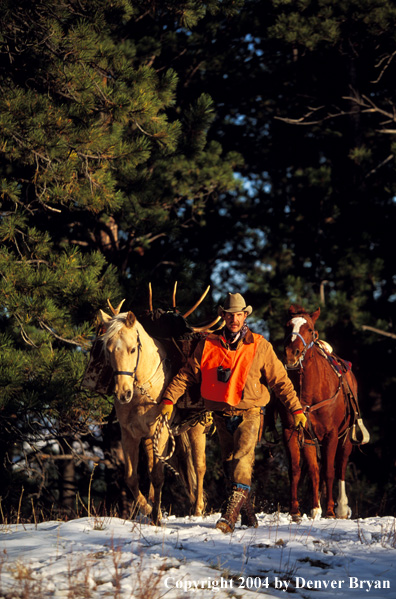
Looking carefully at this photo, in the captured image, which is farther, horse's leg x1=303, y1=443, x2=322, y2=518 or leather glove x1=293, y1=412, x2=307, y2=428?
horse's leg x1=303, y1=443, x2=322, y2=518

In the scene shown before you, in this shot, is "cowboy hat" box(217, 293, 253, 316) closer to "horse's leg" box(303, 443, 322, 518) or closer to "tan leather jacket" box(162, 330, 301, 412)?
"tan leather jacket" box(162, 330, 301, 412)

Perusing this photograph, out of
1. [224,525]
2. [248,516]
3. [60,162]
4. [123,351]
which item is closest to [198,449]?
[248,516]

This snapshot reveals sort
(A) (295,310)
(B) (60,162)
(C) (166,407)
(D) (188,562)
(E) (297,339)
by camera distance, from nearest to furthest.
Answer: (D) (188,562)
(C) (166,407)
(E) (297,339)
(A) (295,310)
(B) (60,162)

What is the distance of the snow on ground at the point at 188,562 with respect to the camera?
13.3 ft

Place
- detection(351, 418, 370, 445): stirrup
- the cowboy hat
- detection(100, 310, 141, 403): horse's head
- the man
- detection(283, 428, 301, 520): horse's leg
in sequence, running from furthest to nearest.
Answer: detection(351, 418, 370, 445): stirrup → detection(283, 428, 301, 520): horse's leg → the cowboy hat → detection(100, 310, 141, 403): horse's head → the man

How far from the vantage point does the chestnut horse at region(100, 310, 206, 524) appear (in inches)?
253

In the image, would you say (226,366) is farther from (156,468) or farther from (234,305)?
(156,468)

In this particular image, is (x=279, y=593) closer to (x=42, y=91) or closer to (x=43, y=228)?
(x=42, y=91)

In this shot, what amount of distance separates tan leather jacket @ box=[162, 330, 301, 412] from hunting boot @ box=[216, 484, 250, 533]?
2.50 feet

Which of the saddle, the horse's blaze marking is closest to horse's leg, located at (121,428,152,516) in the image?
the horse's blaze marking

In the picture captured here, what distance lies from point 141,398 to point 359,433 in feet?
11.6

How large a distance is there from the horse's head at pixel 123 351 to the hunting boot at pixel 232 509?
1.32 m

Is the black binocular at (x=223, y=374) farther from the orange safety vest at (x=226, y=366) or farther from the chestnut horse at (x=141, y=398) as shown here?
the chestnut horse at (x=141, y=398)

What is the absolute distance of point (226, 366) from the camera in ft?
20.3
